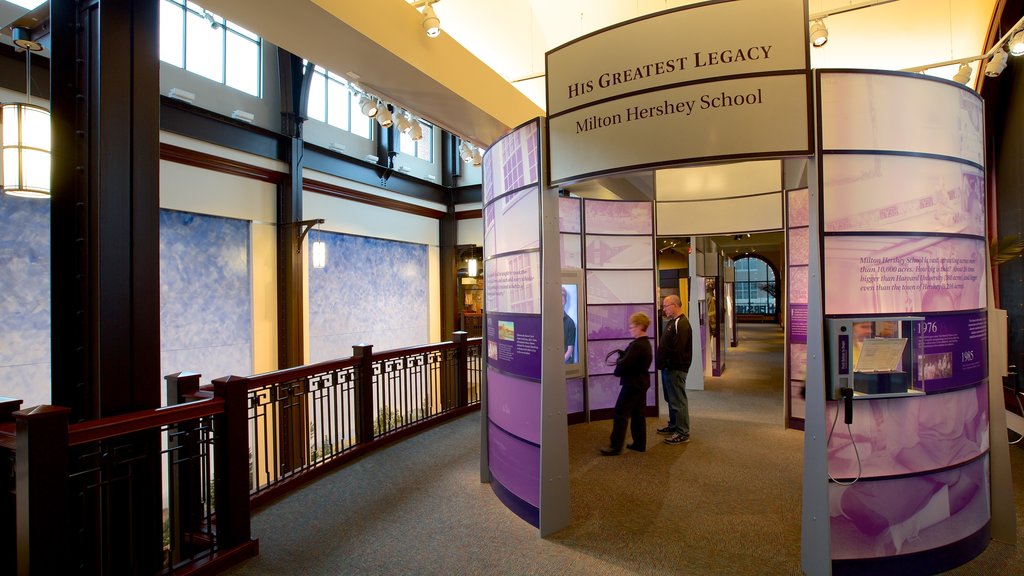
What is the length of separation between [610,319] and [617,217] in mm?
1303

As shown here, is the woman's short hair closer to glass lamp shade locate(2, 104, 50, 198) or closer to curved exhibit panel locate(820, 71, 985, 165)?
curved exhibit panel locate(820, 71, 985, 165)

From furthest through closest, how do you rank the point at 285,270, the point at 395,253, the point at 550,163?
the point at 395,253, the point at 285,270, the point at 550,163

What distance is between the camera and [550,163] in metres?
3.54

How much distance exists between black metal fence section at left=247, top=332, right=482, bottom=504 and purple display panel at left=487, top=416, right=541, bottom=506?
57.7 inches

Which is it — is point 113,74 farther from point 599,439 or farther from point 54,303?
point 599,439

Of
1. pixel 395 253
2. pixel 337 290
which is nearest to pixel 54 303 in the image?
pixel 337 290

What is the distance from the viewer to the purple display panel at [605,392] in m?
6.57

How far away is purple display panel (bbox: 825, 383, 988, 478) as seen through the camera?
2.84m

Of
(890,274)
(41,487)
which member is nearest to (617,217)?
(890,274)

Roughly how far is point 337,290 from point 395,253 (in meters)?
1.98

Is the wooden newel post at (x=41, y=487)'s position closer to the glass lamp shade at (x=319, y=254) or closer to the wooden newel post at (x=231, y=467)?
the wooden newel post at (x=231, y=467)

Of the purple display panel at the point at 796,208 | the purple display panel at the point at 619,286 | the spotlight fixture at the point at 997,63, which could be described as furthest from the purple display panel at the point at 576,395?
the spotlight fixture at the point at 997,63

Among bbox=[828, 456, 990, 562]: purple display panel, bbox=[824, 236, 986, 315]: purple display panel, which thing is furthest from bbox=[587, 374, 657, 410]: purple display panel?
bbox=[824, 236, 986, 315]: purple display panel

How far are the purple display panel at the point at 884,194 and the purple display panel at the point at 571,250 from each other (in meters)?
3.55
